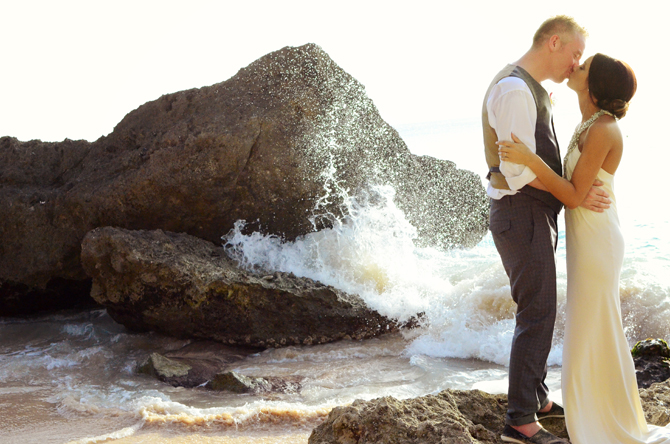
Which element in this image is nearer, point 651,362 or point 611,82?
point 611,82

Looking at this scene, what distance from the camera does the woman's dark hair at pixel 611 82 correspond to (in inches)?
107

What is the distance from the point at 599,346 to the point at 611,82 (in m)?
1.29

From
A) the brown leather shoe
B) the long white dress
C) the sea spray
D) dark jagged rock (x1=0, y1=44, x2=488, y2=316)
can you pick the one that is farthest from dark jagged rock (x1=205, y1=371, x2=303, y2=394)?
dark jagged rock (x1=0, y1=44, x2=488, y2=316)

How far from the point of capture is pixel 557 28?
272 cm

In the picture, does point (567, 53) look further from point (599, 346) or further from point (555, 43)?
point (599, 346)

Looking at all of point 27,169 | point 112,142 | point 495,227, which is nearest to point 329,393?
point 495,227

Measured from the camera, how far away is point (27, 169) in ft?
22.4

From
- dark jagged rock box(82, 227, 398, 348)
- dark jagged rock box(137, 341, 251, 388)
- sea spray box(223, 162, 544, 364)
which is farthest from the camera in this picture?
sea spray box(223, 162, 544, 364)

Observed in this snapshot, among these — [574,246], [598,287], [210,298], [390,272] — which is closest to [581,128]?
[574,246]

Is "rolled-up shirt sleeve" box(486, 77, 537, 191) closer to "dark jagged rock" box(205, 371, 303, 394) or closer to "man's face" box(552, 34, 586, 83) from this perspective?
"man's face" box(552, 34, 586, 83)

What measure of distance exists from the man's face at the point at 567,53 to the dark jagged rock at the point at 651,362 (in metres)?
2.34

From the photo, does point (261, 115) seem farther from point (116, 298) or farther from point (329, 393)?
point (329, 393)

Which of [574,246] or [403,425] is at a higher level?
[574,246]

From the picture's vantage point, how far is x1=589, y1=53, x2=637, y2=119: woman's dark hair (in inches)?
107
